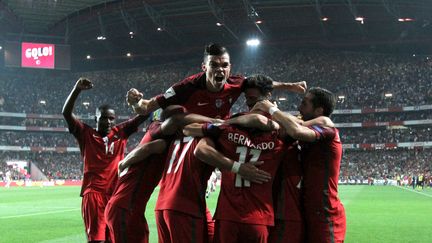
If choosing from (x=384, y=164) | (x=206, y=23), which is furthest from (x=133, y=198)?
(x=384, y=164)

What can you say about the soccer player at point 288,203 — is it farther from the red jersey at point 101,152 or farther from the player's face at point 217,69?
the red jersey at point 101,152

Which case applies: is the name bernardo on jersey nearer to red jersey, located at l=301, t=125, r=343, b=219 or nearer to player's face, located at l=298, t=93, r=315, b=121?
red jersey, located at l=301, t=125, r=343, b=219

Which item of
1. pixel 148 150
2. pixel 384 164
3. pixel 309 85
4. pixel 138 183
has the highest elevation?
pixel 309 85

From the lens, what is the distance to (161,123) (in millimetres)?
5320

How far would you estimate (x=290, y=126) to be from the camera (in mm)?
4707

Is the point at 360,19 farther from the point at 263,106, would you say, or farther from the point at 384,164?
the point at 263,106

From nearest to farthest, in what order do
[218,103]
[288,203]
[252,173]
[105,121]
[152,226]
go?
[252,173], [288,203], [218,103], [105,121], [152,226]

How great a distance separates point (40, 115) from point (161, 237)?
68149 mm

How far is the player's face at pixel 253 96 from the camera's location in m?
5.00

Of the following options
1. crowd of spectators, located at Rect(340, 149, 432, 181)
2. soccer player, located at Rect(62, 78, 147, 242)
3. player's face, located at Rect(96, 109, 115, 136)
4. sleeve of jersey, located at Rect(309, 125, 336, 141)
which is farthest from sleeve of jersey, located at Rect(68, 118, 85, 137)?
crowd of spectators, located at Rect(340, 149, 432, 181)

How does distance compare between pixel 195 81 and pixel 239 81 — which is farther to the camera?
pixel 239 81

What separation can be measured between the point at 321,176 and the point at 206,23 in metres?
44.7

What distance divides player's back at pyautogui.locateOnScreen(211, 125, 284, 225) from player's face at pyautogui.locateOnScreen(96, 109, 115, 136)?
3.06 meters

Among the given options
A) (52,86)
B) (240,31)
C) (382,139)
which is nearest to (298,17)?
(240,31)
